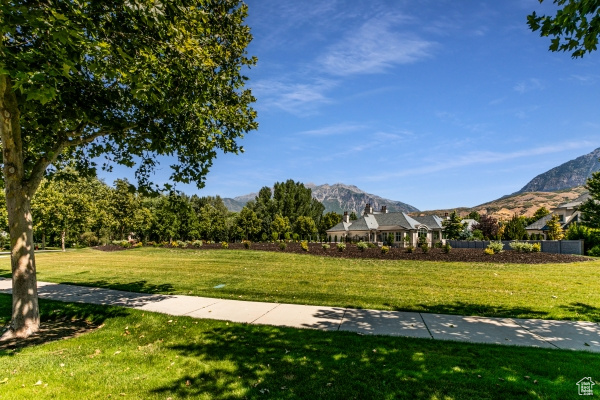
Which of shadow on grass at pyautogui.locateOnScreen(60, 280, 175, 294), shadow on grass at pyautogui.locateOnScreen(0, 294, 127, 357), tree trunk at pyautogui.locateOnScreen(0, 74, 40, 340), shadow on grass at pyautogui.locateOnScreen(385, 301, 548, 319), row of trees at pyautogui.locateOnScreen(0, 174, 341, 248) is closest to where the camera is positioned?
→ shadow on grass at pyautogui.locateOnScreen(0, 294, 127, 357)

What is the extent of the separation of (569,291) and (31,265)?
1413 centimetres

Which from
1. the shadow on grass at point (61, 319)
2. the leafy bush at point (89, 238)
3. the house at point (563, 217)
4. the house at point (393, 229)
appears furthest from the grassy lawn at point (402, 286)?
the house at point (563, 217)

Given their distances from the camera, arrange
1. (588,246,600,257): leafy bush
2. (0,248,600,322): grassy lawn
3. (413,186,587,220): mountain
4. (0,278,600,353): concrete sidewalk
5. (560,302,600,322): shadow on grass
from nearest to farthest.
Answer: (0,278,600,353): concrete sidewalk < (560,302,600,322): shadow on grass < (0,248,600,322): grassy lawn < (588,246,600,257): leafy bush < (413,186,587,220): mountain

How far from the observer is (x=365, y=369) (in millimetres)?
4031

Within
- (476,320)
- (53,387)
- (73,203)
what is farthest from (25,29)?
(73,203)

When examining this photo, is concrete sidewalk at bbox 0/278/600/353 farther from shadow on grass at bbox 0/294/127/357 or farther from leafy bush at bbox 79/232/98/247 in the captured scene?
leafy bush at bbox 79/232/98/247

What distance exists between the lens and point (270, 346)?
4.83m

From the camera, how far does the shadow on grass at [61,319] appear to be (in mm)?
5461

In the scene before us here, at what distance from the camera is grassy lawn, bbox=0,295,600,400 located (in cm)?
355

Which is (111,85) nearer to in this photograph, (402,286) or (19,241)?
(19,241)

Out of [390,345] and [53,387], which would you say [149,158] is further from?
[390,345]

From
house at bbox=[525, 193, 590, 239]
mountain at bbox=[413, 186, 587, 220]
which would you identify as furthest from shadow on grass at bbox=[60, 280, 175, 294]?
mountain at bbox=[413, 186, 587, 220]

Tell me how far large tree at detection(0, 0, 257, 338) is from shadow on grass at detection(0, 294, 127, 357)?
0.38m

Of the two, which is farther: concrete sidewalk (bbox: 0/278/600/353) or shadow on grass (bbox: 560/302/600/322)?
shadow on grass (bbox: 560/302/600/322)
